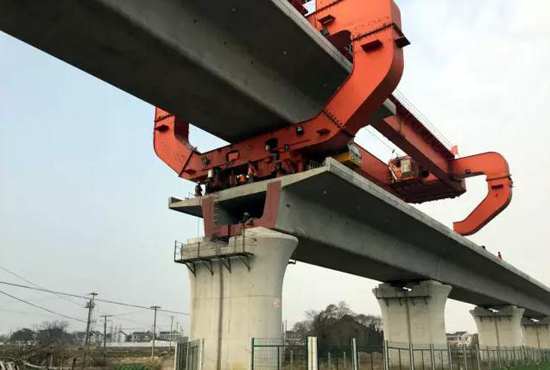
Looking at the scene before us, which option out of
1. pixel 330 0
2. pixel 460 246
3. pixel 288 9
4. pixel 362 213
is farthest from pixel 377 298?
pixel 288 9

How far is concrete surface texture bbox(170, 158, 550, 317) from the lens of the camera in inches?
772

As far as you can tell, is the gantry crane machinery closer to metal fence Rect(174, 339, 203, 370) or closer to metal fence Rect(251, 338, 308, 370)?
metal fence Rect(174, 339, 203, 370)

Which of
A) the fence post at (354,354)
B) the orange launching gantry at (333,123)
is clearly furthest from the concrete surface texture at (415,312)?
the fence post at (354,354)

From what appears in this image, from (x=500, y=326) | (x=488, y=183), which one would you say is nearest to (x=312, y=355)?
(x=488, y=183)

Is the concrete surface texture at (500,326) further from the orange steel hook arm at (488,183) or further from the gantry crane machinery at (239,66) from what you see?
the gantry crane machinery at (239,66)

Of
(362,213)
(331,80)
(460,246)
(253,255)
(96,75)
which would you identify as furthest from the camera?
(460,246)

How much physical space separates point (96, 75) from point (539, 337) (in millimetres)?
70219

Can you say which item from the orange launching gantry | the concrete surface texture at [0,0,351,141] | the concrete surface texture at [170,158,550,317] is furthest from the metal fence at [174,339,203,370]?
the concrete surface texture at [0,0,351,141]

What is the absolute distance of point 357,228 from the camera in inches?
941

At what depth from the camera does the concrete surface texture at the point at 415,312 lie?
1248 inches

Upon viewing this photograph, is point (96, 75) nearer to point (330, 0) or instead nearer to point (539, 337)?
point (330, 0)

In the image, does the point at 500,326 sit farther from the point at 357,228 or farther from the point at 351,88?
the point at 351,88

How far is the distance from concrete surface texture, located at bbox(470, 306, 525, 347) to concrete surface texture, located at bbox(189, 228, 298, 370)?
3799 cm

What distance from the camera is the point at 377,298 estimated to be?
3447cm
